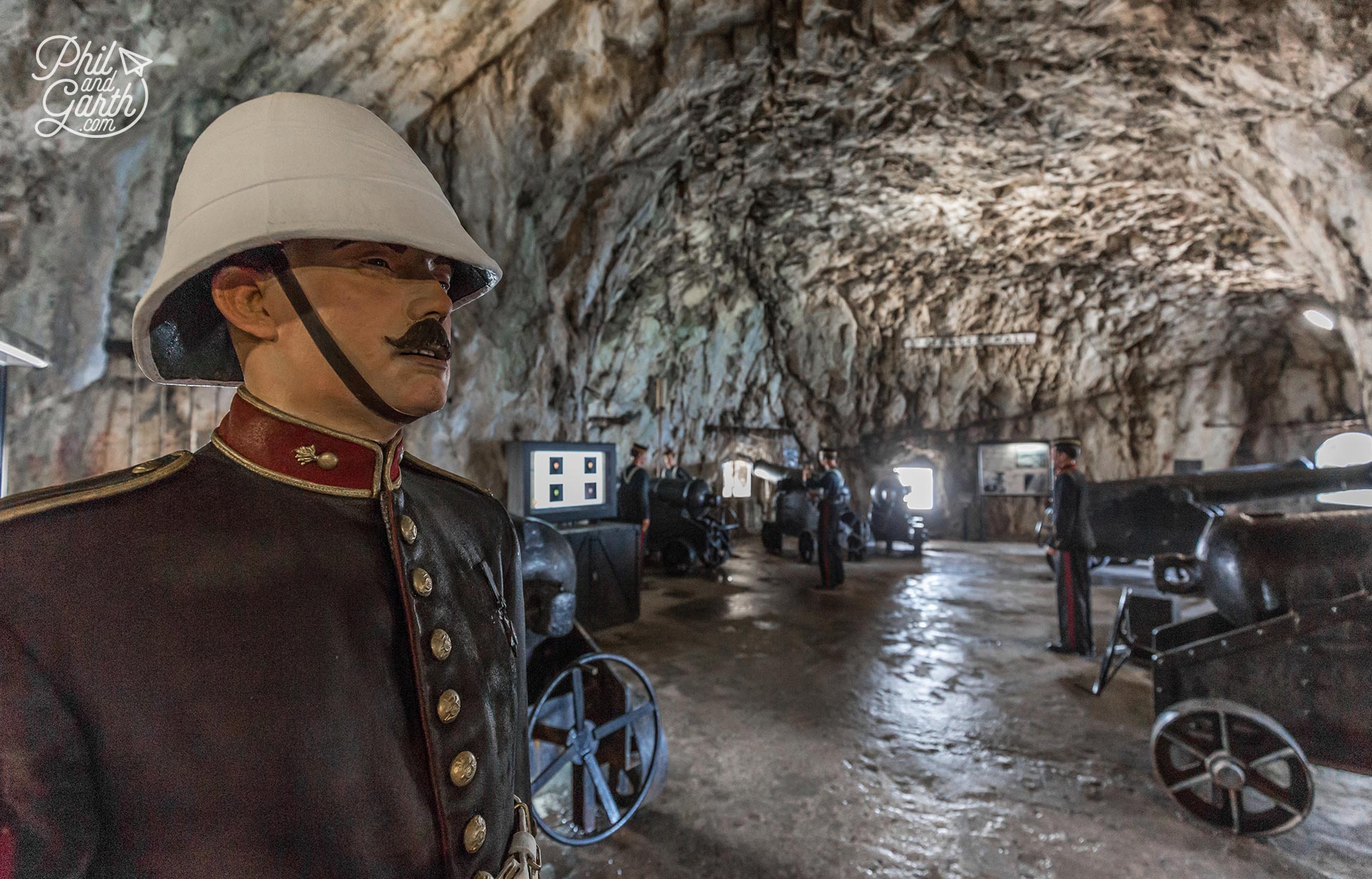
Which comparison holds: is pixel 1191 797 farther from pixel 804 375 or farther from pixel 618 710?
pixel 804 375

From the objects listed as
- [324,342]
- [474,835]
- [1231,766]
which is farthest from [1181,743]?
[324,342]

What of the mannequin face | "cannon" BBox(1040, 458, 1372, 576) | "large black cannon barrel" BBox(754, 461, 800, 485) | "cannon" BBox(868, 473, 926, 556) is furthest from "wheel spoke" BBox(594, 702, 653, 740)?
"cannon" BBox(868, 473, 926, 556)

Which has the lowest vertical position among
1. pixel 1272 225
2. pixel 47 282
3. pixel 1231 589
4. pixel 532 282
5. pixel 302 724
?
pixel 1231 589

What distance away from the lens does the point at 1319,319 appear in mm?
12422

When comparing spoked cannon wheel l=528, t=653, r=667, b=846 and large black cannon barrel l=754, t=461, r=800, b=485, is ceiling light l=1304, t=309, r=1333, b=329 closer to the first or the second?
large black cannon barrel l=754, t=461, r=800, b=485

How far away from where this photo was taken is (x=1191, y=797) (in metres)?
2.96

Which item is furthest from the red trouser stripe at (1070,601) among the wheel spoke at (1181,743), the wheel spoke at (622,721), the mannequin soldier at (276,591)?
the mannequin soldier at (276,591)

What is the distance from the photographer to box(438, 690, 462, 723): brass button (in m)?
0.81

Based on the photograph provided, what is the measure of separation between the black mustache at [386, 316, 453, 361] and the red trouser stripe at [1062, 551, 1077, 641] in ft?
19.4

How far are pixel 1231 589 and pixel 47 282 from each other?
21.5 feet

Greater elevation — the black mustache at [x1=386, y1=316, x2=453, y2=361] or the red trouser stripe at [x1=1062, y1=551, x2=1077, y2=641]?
the black mustache at [x1=386, y1=316, x2=453, y2=361]

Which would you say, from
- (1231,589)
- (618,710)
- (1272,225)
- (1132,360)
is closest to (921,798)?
(618,710)

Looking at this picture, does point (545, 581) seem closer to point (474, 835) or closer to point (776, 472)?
point (474, 835)

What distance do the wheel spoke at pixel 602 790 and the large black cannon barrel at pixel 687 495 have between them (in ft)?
21.4
